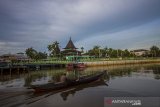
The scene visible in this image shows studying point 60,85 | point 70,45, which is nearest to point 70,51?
point 70,45

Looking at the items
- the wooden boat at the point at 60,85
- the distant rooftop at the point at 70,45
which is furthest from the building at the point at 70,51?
the wooden boat at the point at 60,85

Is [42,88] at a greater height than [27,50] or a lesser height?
lesser

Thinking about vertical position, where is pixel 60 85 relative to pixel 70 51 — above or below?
below

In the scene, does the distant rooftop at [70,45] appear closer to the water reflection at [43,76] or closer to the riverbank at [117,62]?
the riverbank at [117,62]

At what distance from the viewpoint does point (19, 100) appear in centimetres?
1556

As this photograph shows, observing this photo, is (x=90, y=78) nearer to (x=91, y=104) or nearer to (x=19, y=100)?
(x=91, y=104)

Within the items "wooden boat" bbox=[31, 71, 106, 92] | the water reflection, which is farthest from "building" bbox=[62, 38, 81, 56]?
"wooden boat" bbox=[31, 71, 106, 92]

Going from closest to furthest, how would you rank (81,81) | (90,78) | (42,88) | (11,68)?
(42,88) → (81,81) → (90,78) → (11,68)

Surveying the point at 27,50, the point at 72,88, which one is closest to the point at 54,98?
the point at 72,88

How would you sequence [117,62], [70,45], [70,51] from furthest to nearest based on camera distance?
[70,45] → [70,51] → [117,62]

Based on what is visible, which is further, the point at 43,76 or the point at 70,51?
the point at 70,51

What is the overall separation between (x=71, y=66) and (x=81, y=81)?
3368cm

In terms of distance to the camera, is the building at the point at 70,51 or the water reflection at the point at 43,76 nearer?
the water reflection at the point at 43,76

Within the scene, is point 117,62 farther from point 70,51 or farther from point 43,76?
point 43,76
